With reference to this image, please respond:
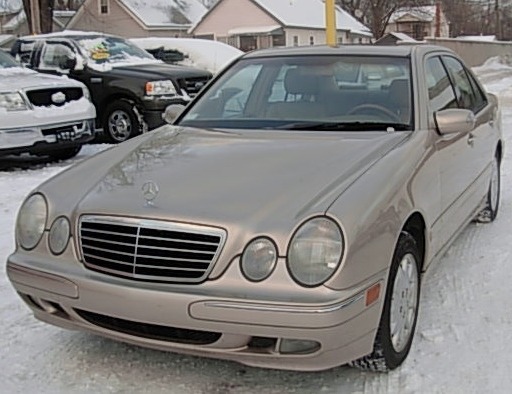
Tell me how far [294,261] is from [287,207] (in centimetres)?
27

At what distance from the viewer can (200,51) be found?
16.1 meters

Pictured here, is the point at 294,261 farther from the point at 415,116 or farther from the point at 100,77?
the point at 100,77

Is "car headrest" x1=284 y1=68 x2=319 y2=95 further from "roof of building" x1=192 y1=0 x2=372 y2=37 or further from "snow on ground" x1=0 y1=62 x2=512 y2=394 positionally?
"roof of building" x1=192 y1=0 x2=372 y2=37

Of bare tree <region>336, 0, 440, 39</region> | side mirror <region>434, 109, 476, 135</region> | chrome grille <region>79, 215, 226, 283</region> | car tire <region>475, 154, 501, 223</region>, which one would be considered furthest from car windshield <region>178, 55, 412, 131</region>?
bare tree <region>336, 0, 440, 39</region>

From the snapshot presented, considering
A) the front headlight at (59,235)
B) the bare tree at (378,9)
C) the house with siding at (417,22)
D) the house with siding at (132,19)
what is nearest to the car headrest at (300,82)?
the front headlight at (59,235)

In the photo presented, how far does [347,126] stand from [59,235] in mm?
1721

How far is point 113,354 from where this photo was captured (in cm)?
370

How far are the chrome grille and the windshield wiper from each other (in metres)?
1.39

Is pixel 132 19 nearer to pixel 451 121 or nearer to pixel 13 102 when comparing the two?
pixel 13 102

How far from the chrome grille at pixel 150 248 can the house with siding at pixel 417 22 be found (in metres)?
58.7

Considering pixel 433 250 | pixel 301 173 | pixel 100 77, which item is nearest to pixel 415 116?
pixel 433 250

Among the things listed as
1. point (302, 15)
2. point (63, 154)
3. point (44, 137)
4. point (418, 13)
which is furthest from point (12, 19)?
point (44, 137)

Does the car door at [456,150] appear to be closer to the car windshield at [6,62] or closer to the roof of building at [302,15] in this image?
the car windshield at [6,62]

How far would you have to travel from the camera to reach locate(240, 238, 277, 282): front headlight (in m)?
2.96
